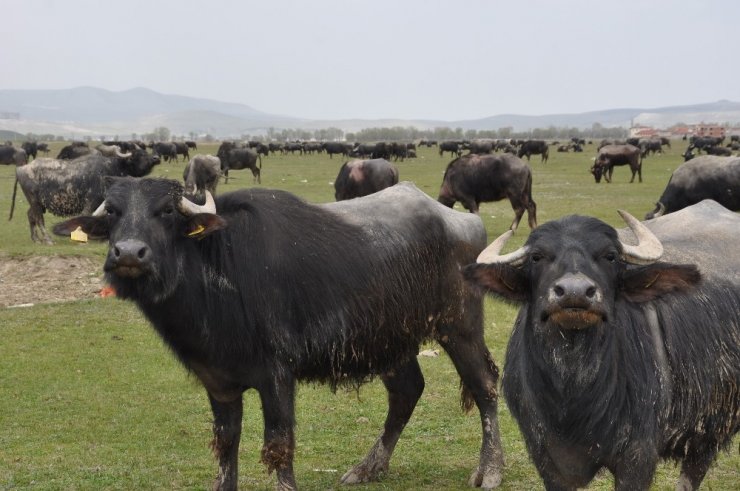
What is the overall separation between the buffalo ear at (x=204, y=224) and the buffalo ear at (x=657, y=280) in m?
2.54

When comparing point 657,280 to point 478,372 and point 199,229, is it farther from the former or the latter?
point 199,229

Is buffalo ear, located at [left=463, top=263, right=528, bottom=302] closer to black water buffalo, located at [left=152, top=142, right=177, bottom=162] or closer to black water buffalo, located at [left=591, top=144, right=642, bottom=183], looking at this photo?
black water buffalo, located at [left=591, top=144, right=642, bottom=183]

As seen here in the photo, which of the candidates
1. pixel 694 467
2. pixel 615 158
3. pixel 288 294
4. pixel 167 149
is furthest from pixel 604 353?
pixel 167 149

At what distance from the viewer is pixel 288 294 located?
18.5 ft

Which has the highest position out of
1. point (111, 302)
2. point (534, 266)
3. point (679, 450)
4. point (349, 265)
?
point (534, 266)

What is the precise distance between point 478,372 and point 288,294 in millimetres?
1874

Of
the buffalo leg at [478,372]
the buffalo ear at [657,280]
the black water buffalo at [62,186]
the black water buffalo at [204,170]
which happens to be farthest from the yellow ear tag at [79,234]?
the black water buffalo at [204,170]

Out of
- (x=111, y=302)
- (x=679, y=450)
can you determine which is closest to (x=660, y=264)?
(x=679, y=450)

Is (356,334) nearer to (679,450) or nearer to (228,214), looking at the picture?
(228,214)

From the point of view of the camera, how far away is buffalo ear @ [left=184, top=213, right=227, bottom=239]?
5383mm

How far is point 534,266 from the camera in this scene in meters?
4.32

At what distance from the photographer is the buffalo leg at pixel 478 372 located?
650cm

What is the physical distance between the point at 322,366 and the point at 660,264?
2597 mm

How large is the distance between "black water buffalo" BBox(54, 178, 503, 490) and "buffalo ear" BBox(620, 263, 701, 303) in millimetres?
1685
